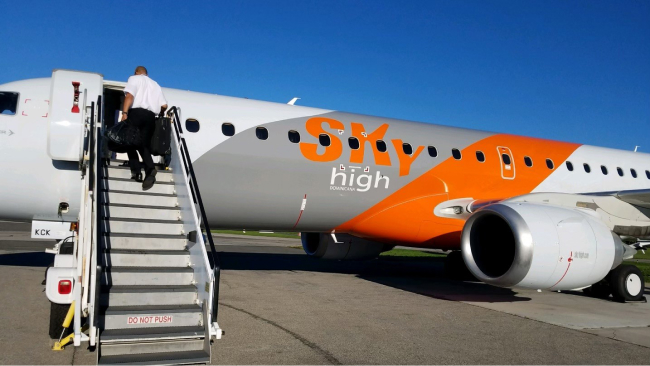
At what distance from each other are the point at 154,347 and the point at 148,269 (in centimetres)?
113

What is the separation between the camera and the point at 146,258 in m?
6.01

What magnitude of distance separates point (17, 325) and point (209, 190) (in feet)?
11.5

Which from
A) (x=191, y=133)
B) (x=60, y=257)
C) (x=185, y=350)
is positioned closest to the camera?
(x=185, y=350)

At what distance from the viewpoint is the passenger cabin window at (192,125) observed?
29.5 ft

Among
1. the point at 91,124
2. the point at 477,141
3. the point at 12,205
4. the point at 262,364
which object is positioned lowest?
the point at 262,364

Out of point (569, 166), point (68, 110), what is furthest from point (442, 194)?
point (68, 110)

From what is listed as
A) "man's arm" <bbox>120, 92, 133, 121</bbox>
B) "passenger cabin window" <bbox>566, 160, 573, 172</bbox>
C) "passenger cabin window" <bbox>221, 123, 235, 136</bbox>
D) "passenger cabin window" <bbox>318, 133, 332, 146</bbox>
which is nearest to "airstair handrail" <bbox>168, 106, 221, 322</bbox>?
"man's arm" <bbox>120, 92, 133, 121</bbox>

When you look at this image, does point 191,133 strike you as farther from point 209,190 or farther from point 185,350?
point 185,350

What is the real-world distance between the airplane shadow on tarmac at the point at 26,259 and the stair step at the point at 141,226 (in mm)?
7240

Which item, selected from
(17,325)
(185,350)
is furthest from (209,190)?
(185,350)

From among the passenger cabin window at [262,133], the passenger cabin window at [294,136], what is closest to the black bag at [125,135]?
the passenger cabin window at [262,133]

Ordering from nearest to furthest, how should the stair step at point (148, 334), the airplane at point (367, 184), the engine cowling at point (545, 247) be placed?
the stair step at point (148, 334), the airplane at point (367, 184), the engine cowling at point (545, 247)

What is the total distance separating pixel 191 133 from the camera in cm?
897

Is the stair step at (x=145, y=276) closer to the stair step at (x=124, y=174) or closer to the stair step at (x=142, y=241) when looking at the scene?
the stair step at (x=142, y=241)
